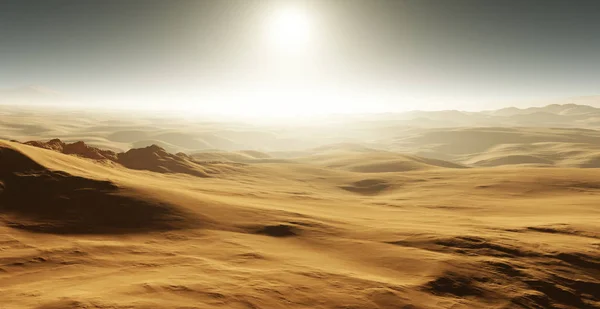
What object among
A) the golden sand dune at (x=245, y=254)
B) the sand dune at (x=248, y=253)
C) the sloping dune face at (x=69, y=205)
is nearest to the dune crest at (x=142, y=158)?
the golden sand dune at (x=245, y=254)

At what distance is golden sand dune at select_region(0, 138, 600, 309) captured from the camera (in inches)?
364

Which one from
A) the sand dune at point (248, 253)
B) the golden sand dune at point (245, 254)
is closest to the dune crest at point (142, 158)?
the golden sand dune at point (245, 254)

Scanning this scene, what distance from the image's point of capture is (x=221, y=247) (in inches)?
541

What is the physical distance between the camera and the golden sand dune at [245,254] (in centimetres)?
923

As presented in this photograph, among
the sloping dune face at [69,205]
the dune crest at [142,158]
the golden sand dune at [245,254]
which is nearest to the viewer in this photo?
the golden sand dune at [245,254]

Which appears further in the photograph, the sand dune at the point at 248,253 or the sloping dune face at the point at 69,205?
the sloping dune face at the point at 69,205

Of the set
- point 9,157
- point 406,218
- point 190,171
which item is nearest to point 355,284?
point 406,218

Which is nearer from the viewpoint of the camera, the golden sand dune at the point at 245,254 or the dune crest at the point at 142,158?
the golden sand dune at the point at 245,254

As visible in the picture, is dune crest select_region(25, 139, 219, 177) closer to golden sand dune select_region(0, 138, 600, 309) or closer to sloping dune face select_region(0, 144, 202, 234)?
golden sand dune select_region(0, 138, 600, 309)

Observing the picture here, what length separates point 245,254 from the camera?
13102 mm

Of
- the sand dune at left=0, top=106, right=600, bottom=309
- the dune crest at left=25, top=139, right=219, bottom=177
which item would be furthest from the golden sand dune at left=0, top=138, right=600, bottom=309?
the dune crest at left=25, top=139, right=219, bottom=177

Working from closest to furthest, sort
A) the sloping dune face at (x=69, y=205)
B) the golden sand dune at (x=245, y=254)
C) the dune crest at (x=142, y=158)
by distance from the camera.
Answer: the golden sand dune at (x=245, y=254)
the sloping dune face at (x=69, y=205)
the dune crest at (x=142, y=158)

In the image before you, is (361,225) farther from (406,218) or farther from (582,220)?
(582,220)

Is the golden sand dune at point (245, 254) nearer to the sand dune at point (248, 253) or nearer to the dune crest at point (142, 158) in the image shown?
the sand dune at point (248, 253)
